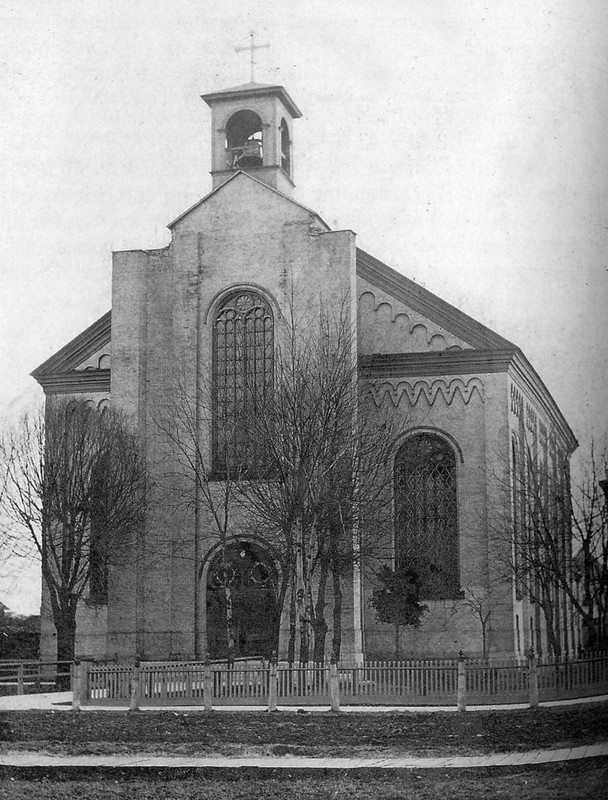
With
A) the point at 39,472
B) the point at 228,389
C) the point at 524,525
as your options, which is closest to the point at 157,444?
the point at 228,389

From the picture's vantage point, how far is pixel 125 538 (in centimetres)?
2355

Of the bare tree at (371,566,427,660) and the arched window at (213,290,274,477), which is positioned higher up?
the arched window at (213,290,274,477)

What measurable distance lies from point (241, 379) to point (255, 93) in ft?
30.1

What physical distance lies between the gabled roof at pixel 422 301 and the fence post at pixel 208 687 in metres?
11.5

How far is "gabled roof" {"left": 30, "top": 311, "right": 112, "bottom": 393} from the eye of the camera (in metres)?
27.0

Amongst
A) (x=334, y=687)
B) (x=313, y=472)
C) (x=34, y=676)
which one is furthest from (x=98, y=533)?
(x=334, y=687)

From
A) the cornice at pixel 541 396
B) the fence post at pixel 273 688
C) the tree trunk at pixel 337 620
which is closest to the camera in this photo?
the cornice at pixel 541 396

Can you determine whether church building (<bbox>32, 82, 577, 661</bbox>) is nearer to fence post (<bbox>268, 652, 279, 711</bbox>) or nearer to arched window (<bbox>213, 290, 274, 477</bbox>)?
arched window (<bbox>213, 290, 274, 477</bbox>)

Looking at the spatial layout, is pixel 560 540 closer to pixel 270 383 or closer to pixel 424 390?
pixel 270 383

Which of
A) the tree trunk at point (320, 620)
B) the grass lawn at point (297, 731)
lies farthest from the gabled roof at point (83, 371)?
the grass lawn at point (297, 731)

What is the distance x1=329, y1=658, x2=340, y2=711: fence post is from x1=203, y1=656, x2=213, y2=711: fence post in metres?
1.71

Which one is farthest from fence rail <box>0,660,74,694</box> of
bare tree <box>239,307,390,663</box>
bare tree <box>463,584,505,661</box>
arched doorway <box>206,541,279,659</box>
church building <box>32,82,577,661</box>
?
bare tree <box>463,584,505,661</box>

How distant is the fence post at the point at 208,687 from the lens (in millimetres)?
17844

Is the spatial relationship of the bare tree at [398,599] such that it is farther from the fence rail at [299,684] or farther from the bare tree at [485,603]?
the fence rail at [299,684]
